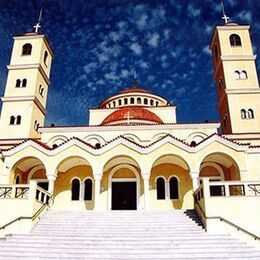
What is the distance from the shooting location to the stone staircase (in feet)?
33.8

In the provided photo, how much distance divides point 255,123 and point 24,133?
19739 millimetres

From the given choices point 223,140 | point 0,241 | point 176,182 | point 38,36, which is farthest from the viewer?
point 38,36

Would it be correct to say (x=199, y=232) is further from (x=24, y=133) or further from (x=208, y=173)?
(x=24, y=133)

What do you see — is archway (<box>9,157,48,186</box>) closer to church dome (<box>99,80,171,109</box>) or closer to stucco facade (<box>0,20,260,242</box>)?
stucco facade (<box>0,20,260,242</box>)

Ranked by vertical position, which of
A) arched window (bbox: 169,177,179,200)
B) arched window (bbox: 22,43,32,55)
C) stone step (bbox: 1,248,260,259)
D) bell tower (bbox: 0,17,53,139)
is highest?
arched window (bbox: 22,43,32,55)

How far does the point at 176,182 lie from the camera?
820 inches

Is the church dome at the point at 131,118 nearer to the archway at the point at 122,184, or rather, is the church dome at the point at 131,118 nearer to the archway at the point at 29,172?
the archway at the point at 122,184

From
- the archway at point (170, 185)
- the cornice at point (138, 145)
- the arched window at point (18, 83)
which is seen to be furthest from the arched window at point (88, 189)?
the arched window at point (18, 83)

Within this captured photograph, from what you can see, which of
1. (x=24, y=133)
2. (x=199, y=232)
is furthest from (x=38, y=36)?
(x=199, y=232)

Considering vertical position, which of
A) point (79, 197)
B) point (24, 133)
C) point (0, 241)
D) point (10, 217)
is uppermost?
point (24, 133)

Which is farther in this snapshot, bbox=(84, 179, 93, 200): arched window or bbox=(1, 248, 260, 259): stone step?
bbox=(84, 179, 93, 200): arched window

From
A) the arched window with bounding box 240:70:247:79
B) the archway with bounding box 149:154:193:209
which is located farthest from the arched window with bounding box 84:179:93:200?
the arched window with bounding box 240:70:247:79

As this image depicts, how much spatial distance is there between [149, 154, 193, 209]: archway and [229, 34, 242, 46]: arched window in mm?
14644

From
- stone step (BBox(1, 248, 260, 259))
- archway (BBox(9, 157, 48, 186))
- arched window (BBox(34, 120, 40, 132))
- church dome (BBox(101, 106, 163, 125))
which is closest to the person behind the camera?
stone step (BBox(1, 248, 260, 259))
